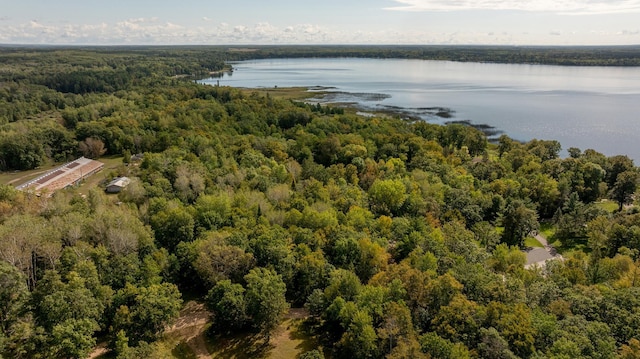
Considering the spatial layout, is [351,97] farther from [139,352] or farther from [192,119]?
[139,352]

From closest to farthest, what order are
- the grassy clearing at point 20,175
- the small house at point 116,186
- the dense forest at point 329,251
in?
the dense forest at point 329,251
the small house at point 116,186
the grassy clearing at point 20,175

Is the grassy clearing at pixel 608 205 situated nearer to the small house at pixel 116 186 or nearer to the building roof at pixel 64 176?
the small house at pixel 116 186

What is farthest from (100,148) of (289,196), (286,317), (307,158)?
(286,317)

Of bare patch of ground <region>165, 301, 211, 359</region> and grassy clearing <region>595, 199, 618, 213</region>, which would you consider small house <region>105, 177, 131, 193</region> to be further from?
grassy clearing <region>595, 199, 618, 213</region>

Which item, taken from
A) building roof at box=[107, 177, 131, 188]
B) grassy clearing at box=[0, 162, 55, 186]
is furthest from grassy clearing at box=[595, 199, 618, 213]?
grassy clearing at box=[0, 162, 55, 186]

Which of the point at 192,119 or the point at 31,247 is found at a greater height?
the point at 192,119

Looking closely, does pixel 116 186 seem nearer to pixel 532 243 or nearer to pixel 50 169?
pixel 50 169

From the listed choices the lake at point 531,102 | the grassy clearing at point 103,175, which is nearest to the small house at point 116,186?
the grassy clearing at point 103,175

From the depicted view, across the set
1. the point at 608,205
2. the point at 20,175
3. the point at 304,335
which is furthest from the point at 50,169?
the point at 608,205

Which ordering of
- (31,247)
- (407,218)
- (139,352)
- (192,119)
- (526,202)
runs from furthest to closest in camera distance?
1. (192,119)
2. (526,202)
3. (407,218)
4. (31,247)
5. (139,352)
